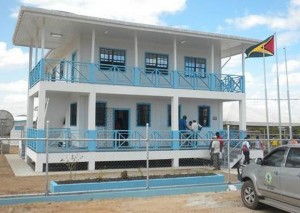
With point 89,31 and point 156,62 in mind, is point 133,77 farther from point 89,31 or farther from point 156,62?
point 89,31

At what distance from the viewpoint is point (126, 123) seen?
66.3 ft

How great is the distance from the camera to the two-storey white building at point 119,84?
17141 millimetres

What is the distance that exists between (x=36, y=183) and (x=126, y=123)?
301 inches

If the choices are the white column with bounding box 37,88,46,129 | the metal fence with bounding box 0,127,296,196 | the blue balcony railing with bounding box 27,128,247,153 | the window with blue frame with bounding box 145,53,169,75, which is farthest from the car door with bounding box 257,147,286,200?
the window with blue frame with bounding box 145,53,169,75

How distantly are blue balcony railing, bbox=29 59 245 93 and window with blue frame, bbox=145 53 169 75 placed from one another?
22 centimetres

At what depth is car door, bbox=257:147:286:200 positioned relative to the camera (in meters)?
8.48

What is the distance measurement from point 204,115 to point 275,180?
45.5 ft

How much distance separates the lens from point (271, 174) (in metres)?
8.66

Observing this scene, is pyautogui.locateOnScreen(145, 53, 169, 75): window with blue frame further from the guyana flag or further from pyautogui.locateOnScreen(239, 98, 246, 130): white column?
the guyana flag

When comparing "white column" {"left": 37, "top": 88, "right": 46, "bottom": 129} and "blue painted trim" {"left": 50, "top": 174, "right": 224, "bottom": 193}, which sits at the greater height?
"white column" {"left": 37, "top": 88, "right": 46, "bottom": 129}

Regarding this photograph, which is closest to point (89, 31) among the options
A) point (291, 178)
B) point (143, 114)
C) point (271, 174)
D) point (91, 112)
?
point (91, 112)

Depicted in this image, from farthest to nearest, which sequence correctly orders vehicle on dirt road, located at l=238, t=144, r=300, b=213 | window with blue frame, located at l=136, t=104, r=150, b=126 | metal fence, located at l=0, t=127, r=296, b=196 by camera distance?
window with blue frame, located at l=136, t=104, r=150, b=126 → metal fence, located at l=0, t=127, r=296, b=196 → vehicle on dirt road, located at l=238, t=144, r=300, b=213

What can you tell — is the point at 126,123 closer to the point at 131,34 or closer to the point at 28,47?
the point at 131,34

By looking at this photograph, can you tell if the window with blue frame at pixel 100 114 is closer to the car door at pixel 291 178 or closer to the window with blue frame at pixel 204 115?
the window with blue frame at pixel 204 115
